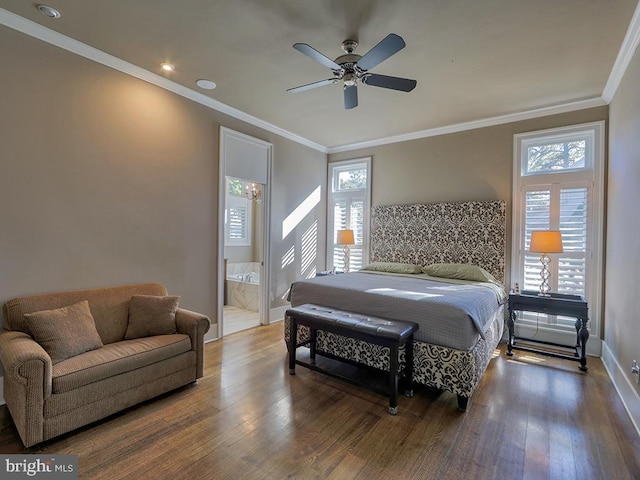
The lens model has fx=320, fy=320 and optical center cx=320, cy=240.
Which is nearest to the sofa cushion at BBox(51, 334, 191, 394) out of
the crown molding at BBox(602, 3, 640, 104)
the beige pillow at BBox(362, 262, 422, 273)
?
the beige pillow at BBox(362, 262, 422, 273)

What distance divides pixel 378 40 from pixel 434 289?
2.40 meters

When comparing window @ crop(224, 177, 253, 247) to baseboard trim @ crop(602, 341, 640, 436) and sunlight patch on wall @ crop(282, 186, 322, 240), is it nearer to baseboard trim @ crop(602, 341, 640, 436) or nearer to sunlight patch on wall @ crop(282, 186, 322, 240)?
sunlight patch on wall @ crop(282, 186, 322, 240)

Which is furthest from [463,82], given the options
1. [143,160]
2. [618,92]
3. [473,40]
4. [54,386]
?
[54,386]

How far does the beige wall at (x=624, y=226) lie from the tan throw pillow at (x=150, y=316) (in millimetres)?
3777

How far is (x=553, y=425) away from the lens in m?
2.34

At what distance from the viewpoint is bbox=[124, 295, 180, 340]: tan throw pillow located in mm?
2855

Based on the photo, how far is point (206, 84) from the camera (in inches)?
138

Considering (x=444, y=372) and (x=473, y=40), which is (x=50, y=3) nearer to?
(x=473, y=40)

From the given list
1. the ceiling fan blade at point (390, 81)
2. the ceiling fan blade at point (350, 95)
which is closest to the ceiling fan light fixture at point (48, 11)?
the ceiling fan blade at point (350, 95)

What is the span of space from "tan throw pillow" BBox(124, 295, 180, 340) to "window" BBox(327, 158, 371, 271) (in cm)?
336

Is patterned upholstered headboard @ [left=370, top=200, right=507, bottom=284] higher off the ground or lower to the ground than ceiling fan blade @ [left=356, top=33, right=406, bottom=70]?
lower

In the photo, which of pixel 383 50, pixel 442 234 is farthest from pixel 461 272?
pixel 383 50

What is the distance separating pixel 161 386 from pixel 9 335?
1.10 meters

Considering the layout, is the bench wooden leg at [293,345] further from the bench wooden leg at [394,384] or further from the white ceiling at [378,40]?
the white ceiling at [378,40]
